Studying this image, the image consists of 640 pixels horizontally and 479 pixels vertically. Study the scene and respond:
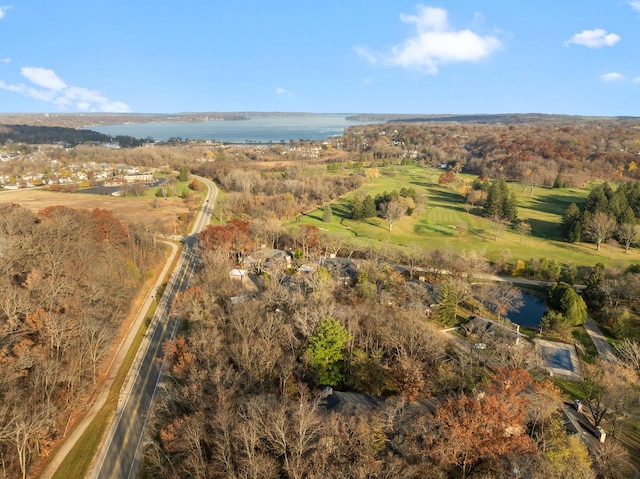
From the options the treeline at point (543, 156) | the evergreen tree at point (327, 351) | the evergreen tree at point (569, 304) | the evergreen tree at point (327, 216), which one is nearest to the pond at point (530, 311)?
the evergreen tree at point (569, 304)

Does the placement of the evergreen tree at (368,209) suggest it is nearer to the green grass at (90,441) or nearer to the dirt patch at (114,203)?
the dirt patch at (114,203)

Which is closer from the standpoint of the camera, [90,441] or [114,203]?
[90,441]

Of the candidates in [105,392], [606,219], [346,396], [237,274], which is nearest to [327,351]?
[346,396]

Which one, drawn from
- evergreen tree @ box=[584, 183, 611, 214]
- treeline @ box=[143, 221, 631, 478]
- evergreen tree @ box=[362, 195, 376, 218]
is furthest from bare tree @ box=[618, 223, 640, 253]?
evergreen tree @ box=[362, 195, 376, 218]

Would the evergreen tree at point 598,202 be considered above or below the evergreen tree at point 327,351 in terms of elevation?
above

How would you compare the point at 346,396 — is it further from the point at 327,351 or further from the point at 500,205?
the point at 500,205

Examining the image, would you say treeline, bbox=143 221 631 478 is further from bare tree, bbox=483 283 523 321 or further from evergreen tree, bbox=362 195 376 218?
evergreen tree, bbox=362 195 376 218
